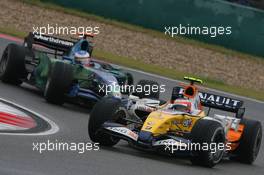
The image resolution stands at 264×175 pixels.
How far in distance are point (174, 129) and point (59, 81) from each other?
3.58 m

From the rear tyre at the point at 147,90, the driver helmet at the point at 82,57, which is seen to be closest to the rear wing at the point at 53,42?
the driver helmet at the point at 82,57

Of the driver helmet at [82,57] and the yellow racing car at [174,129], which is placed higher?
the driver helmet at [82,57]

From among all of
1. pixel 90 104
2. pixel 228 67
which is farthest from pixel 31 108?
pixel 228 67

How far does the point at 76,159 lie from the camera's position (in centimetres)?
1031

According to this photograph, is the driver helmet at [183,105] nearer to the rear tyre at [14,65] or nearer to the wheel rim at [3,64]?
the rear tyre at [14,65]

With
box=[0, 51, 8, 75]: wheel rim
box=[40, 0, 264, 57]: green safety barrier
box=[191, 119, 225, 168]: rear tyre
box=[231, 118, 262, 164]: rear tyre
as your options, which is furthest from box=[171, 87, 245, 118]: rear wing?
box=[40, 0, 264, 57]: green safety barrier

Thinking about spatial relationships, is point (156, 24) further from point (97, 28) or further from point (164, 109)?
point (164, 109)

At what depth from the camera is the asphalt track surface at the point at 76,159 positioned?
946 cm

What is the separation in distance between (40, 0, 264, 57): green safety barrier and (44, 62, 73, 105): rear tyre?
50.4 ft

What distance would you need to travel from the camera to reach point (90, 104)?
1577 centimetres

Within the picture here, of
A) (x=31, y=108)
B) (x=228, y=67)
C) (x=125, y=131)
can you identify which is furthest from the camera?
(x=228, y=67)

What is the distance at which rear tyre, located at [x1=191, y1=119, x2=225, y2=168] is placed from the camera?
1133cm

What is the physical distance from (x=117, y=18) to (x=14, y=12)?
3586mm

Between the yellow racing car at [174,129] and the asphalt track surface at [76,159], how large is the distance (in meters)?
0.19
